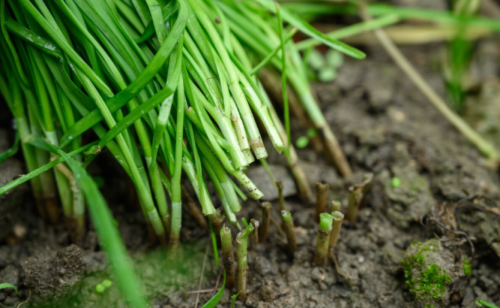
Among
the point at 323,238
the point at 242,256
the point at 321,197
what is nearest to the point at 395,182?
the point at 321,197

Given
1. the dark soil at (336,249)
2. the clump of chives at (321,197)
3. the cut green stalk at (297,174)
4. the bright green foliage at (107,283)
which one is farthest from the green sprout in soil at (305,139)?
the bright green foliage at (107,283)

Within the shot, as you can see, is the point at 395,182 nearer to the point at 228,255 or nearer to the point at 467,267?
the point at 467,267

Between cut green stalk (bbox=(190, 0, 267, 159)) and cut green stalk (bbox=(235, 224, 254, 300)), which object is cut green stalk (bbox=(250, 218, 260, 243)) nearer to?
cut green stalk (bbox=(235, 224, 254, 300))

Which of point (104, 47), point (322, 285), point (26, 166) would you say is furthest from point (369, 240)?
point (26, 166)

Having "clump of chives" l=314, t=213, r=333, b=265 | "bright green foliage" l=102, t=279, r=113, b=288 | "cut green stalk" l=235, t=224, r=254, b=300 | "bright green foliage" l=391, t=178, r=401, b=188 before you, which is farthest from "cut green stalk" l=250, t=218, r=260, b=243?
"bright green foliage" l=391, t=178, r=401, b=188

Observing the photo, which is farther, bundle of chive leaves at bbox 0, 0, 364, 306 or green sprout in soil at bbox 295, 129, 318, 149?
green sprout in soil at bbox 295, 129, 318, 149
